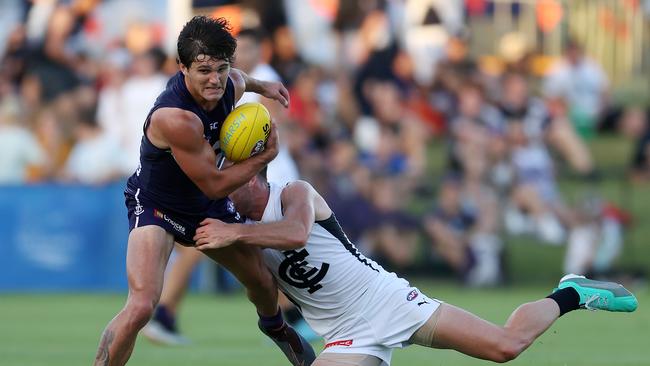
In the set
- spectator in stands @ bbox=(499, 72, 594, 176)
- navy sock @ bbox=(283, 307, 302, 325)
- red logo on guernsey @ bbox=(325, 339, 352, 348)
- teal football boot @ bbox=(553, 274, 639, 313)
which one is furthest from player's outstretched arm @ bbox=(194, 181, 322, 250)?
spectator in stands @ bbox=(499, 72, 594, 176)

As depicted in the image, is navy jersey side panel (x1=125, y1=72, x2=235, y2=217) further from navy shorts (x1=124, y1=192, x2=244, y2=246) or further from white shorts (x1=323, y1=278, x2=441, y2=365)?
white shorts (x1=323, y1=278, x2=441, y2=365)

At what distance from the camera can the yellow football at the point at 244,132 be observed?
7.53 metres

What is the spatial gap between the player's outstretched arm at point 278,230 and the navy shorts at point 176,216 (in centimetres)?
42

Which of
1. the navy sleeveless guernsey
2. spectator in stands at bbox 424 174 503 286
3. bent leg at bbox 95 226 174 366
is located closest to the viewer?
bent leg at bbox 95 226 174 366

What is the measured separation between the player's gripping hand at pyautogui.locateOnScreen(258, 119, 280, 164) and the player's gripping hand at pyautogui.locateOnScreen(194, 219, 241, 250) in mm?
491

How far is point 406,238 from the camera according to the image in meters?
17.5

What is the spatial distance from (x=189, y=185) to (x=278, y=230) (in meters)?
0.88

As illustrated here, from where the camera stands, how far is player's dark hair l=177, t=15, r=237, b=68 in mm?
7336

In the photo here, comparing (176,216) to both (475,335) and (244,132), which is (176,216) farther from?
(475,335)

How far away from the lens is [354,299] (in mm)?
7418

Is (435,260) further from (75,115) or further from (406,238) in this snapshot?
(75,115)

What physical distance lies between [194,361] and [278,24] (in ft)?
37.2

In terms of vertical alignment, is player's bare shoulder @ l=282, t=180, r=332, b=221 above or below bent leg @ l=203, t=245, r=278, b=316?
above

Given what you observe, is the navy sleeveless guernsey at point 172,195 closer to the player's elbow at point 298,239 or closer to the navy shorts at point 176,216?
Answer: the navy shorts at point 176,216
